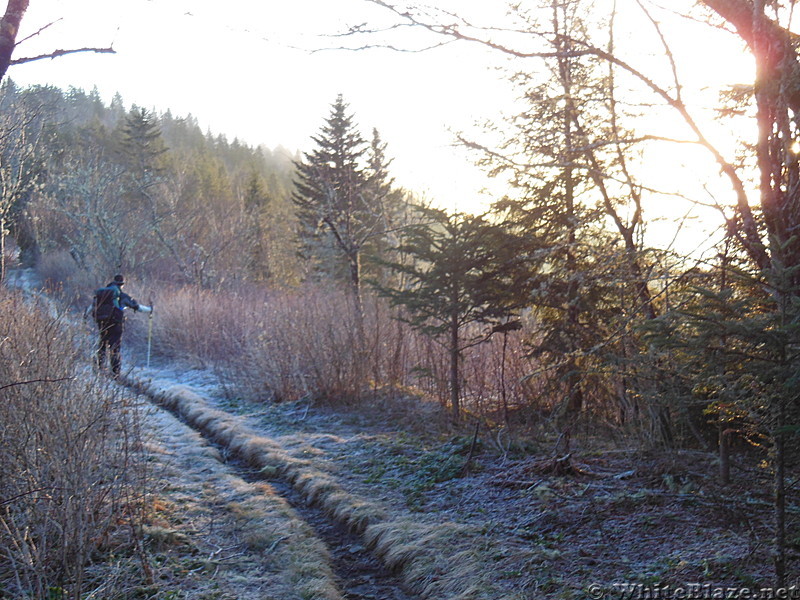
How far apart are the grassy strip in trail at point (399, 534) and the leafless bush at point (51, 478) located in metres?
1.22

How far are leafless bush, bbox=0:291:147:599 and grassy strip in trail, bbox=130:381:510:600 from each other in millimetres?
1221

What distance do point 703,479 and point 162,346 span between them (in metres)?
15.3

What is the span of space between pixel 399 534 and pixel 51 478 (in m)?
2.52

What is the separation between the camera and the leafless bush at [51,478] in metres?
3.73

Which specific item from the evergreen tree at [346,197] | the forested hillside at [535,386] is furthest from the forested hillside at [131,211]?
the forested hillside at [535,386]

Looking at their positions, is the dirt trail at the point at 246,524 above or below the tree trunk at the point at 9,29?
below

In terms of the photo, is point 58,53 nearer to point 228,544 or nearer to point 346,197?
point 228,544

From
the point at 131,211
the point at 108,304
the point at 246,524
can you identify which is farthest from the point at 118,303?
the point at 131,211

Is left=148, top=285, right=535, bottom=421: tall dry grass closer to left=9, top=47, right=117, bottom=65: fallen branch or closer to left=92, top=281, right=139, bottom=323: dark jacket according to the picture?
left=92, top=281, right=139, bottom=323: dark jacket

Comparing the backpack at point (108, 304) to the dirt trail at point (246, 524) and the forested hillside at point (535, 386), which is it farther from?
the dirt trail at point (246, 524)

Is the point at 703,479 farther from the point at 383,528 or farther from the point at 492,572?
the point at 383,528

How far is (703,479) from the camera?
486 centimetres

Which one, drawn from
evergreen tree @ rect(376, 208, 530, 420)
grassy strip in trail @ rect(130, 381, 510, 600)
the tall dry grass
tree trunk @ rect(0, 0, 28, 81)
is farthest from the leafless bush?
the tall dry grass

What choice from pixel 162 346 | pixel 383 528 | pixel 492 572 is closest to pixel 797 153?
pixel 492 572
